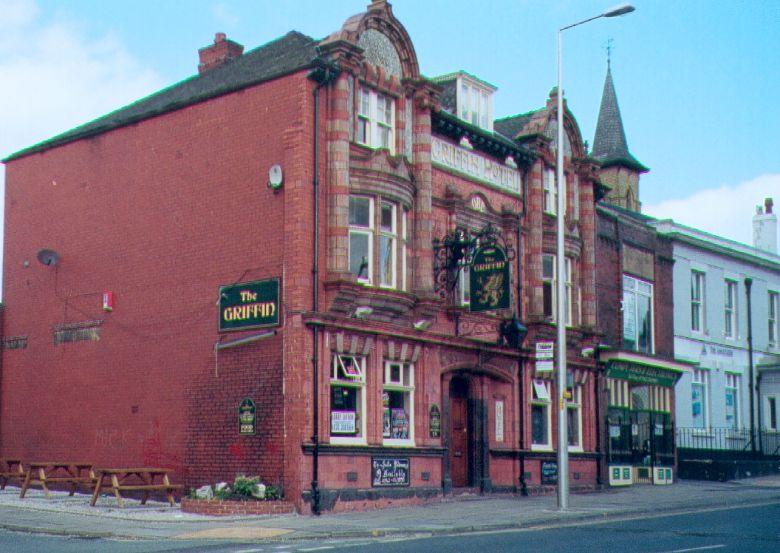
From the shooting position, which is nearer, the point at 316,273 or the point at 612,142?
the point at 316,273

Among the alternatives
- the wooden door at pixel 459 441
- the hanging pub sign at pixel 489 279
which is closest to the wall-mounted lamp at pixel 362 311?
the hanging pub sign at pixel 489 279

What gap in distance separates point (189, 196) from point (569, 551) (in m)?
13.2

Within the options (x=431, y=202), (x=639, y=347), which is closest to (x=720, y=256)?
(x=639, y=347)

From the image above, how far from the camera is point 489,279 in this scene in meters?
24.5

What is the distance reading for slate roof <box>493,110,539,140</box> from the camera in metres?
30.9

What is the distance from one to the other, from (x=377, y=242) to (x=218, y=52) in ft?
30.7

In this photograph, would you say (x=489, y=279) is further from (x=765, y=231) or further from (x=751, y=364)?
(x=765, y=231)

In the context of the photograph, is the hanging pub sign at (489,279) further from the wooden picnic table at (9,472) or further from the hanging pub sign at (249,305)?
the wooden picnic table at (9,472)

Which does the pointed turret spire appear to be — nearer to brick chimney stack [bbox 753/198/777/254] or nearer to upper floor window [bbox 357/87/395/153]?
brick chimney stack [bbox 753/198/777/254]

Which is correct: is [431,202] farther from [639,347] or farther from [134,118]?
[639,347]

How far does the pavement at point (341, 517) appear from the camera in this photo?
17.1 m

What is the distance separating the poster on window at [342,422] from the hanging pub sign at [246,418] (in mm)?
1629

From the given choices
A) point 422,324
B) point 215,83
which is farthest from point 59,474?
point 215,83

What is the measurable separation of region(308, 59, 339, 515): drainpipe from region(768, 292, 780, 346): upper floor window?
1062 inches
